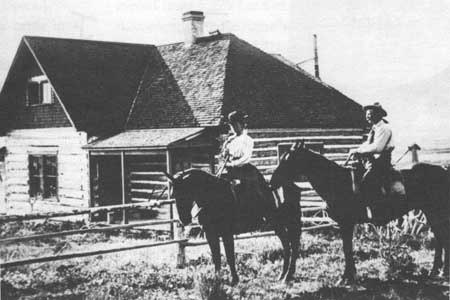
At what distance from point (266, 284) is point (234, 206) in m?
1.18

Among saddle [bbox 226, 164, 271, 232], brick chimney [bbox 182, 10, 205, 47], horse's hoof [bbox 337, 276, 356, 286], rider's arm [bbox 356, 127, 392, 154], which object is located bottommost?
horse's hoof [bbox 337, 276, 356, 286]

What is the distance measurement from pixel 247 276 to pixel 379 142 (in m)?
2.80

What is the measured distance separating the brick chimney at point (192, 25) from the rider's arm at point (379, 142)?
12.5m

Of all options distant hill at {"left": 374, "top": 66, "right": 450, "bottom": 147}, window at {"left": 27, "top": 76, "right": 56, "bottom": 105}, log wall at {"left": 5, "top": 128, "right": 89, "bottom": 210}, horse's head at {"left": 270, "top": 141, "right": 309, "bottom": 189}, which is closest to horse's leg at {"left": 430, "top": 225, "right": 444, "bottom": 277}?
horse's head at {"left": 270, "top": 141, "right": 309, "bottom": 189}

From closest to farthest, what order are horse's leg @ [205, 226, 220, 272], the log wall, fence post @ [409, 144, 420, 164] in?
1. horse's leg @ [205, 226, 220, 272]
2. fence post @ [409, 144, 420, 164]
3. the log wall

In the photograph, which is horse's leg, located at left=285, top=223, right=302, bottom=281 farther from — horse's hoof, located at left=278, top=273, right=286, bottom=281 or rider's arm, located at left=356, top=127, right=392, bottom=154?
rider's arm, located at left=356, top=127, right=392, bottom=154

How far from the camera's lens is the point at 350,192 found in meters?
7.64

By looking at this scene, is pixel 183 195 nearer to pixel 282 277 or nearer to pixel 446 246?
pixel 282 277

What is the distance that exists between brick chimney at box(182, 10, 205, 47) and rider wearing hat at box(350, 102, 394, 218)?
40.3ft

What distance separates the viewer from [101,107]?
1661cm

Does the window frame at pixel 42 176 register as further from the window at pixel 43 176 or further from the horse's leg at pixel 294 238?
the horse's leg at pixel 294 238

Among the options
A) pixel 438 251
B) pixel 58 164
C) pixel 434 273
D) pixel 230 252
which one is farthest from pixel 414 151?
pixel 58 164

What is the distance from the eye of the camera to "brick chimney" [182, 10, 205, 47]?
61.8ft

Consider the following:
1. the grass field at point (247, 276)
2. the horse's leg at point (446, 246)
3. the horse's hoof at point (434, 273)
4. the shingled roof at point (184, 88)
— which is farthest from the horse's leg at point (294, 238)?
the shingled roof at point (184, 88)
